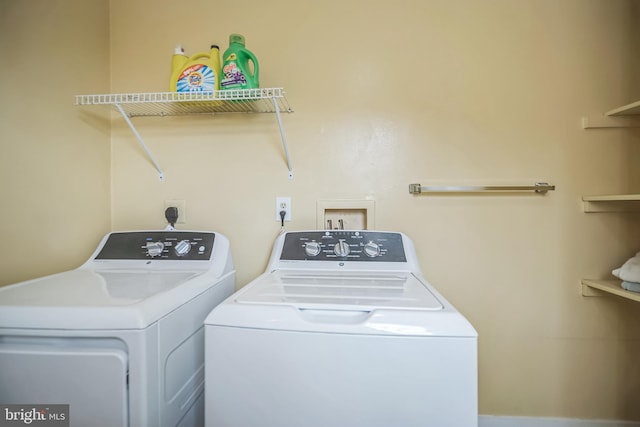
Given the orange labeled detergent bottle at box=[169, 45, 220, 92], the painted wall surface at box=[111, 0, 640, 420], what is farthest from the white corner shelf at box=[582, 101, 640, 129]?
the orange labeled detergent bottle at box=[169, 45, 220, 92]

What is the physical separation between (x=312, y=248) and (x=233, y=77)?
83 centimetres

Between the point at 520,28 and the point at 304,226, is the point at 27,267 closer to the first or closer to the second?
the point at 304,226

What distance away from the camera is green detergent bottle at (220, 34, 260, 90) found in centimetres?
127

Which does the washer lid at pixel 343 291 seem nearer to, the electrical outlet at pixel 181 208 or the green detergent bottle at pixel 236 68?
the electrical outlet at pixel 181 208

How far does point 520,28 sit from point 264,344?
1.79 metres

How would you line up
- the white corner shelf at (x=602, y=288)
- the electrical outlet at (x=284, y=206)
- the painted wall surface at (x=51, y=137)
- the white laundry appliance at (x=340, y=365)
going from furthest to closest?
1. the electrical outlet at (x=284, y=206)
2. the white corner shelf at (x=602, y=288)
3. the painted wall surface at (x=51, y=137)
4. the white laundry appliance at (x=340, y=365)

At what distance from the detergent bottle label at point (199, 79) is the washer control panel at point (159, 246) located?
660 mm

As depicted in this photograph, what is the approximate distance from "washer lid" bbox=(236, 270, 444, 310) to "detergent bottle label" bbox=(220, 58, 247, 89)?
0.83 m

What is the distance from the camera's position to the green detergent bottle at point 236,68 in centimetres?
127

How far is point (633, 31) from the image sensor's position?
4.51ft

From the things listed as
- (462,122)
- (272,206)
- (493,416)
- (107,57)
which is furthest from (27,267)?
(493,416)

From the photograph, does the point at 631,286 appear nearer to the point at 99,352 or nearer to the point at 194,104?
the point at 99,352

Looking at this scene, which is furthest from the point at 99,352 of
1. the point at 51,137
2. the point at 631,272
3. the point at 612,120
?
the point at 612,120

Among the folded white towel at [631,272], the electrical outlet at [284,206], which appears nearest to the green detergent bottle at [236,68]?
the electrical outlet at [284,206]
